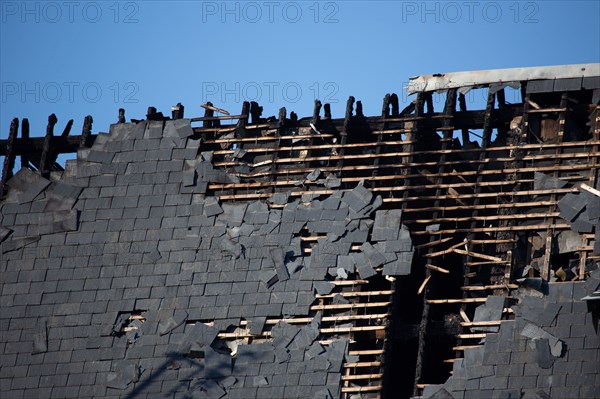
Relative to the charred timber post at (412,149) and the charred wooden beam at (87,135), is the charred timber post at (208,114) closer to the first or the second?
the charred wooden beam at (87,135)

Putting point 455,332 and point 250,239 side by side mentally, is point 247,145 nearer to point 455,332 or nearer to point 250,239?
point 250,239

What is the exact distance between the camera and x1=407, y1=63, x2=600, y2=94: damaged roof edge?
94.4 ft

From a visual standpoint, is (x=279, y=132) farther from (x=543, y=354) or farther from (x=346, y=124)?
(x=543, y=354)

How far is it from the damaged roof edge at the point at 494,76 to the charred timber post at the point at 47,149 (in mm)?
7701

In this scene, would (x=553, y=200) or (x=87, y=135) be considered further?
(x=87, y=135)

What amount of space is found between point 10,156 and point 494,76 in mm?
10448

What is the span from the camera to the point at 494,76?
96.9ft

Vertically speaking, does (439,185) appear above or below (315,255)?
above

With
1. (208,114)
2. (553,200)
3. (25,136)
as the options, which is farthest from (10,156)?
(553,200)

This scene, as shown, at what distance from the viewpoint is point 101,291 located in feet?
94.7

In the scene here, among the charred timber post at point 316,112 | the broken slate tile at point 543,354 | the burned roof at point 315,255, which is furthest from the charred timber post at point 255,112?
the broken slate tile at point 543,354

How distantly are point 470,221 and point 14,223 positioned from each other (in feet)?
31.3

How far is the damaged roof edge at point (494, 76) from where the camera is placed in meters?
28.8

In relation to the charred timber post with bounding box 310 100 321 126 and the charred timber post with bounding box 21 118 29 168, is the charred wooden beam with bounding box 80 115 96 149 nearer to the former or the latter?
the charred timber post with bounding box 21 118 29 168
